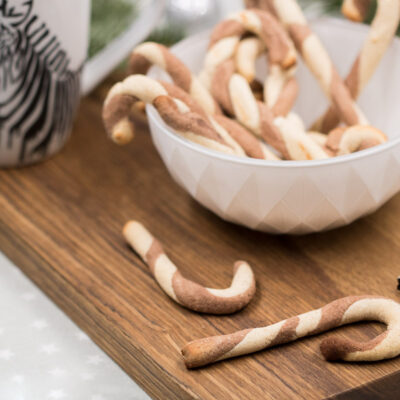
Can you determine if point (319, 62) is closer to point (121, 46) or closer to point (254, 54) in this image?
point (254, 54)

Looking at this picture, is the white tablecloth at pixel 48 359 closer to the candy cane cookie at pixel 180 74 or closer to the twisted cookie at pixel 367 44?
the candy cane cookie at pixel 180 74

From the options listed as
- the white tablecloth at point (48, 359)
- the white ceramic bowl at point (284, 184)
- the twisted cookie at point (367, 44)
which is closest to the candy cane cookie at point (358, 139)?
the white ceramic bowl at point (284, 184)

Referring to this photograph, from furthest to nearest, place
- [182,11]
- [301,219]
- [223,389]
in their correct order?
[182,11], [301,219], [223,389]

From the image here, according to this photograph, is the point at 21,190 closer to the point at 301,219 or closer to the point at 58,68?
the point at 58,68

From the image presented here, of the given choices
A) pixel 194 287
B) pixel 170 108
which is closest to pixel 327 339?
pixel 194 287

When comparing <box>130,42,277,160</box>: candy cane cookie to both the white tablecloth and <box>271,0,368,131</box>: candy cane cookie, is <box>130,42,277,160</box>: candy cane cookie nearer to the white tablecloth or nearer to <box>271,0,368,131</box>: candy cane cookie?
<box>271,0,368,131</box>: candy cane cookie

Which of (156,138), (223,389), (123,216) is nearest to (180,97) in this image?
(156,138)

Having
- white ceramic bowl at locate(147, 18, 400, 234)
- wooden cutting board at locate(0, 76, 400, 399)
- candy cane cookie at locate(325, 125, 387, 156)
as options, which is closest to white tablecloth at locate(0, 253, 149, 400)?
wooden cutting board at locate(0, 76, 400, 399)
